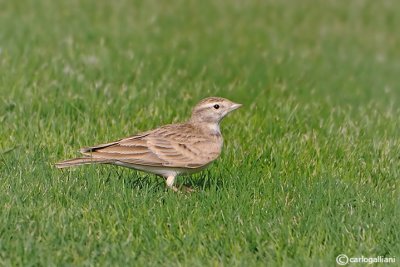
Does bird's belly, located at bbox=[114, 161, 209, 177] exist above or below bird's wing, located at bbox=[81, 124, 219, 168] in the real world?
below

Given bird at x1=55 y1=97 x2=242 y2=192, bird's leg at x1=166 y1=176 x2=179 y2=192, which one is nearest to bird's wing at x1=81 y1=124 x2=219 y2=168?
bird at x1=55 y1=97 x2=242 y2=192

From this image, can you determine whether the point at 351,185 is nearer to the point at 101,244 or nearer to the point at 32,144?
the point at 101,244

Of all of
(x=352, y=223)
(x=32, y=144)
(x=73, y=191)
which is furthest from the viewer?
(x=32, y=144)

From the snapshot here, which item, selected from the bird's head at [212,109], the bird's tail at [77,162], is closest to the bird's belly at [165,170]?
the bird's tail at [77,162]

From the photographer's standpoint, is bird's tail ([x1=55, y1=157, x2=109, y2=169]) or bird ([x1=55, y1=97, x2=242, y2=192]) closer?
bird's tail ([x1=55, y1=157, x2=109, y2=169])

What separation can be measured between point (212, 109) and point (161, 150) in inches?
32.3

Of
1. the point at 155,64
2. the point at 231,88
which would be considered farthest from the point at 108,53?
the point at 231,88

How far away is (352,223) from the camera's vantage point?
7.08 m

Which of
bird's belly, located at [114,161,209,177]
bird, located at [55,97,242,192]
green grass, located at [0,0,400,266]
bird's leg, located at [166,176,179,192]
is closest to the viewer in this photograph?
green grass, located at [0,0,400,266]

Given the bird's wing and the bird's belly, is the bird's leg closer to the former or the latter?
the bird's belly

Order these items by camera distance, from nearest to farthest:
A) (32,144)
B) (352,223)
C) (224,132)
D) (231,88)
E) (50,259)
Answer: (50,259) → (352,223) → (32,144) → (224,132) → (231,88)

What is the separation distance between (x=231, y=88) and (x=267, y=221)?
4820mm

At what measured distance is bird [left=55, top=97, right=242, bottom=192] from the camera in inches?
301

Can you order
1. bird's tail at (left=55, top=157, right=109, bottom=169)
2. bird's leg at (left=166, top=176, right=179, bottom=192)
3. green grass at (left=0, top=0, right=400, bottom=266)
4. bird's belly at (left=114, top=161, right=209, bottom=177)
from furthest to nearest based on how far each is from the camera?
1. bird's leg at (left=166, top=176, right=179, bottom=192)
2. bird's belly at (left=114, top=161, right=209, bottom=177)
3. bird's tail at (left=55, top=157, right=109, bottom=169)
4. green grass at (left=0, top=0, right=400, bottom=266)
